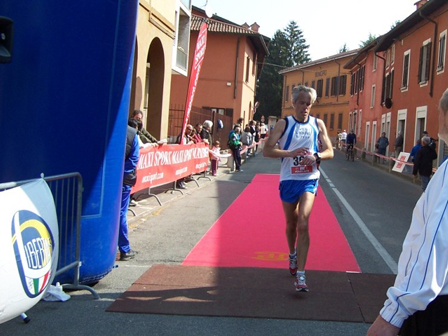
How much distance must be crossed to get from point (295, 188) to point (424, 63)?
2252 cm

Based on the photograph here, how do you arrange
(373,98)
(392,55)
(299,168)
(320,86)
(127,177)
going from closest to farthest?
(299,168) < (127,177) < (392,55) < (373,98) < (320,86)

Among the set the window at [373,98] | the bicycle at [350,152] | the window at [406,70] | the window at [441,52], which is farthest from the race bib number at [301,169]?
the window at [373,98]

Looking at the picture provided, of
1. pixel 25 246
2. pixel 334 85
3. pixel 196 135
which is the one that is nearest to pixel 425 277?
pixel 25 246

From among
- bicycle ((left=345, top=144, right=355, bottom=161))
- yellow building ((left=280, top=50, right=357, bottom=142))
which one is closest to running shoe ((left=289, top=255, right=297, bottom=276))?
bicycle ((left=345, top=144, right=355, bottom=161))

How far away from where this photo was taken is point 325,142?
233 inches

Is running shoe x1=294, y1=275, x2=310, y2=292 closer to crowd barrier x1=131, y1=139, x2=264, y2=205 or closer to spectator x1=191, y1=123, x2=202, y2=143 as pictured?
crowd barrier x1=131, y1=139, x2=264, y2=205

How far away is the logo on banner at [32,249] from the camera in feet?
12.6

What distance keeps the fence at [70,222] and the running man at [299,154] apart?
1.92 meters

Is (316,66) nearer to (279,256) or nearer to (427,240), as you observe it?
(279,256)

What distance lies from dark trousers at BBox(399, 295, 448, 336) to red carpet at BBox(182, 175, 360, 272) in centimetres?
479

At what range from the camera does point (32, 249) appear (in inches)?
159

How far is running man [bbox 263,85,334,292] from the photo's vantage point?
5656 millimetres

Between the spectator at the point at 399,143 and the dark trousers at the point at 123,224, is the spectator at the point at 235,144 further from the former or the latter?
the dark trousers at the point at 123,224

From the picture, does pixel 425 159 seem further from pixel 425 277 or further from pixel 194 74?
pixel 425 277
